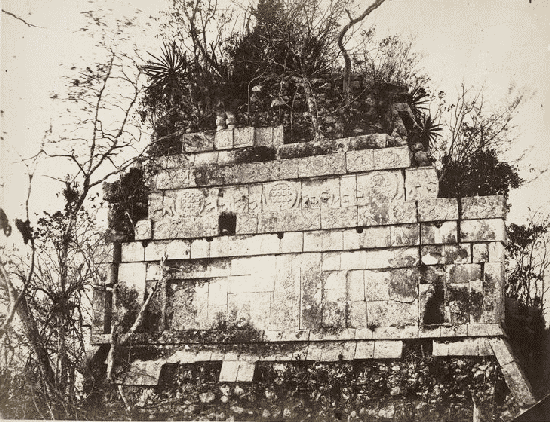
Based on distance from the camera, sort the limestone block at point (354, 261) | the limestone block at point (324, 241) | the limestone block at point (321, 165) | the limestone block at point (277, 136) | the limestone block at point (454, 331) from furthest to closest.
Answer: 1. the limestone block at point (277, 136)
2. the limestone block at point (321, 165)
3. the limestone block at point (324, 241)
4. the limestone block at point (354, 261)
5. the limestone block at point (454, 331)

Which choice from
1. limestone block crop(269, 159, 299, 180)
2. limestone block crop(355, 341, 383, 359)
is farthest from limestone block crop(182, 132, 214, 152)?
limestone block crop(355, 341, 383, 359)

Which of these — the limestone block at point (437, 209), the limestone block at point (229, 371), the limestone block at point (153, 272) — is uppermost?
the limestone block at point (437, 209)

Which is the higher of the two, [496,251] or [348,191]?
[348,191]

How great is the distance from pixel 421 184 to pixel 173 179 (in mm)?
2802

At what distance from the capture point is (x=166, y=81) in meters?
9.59

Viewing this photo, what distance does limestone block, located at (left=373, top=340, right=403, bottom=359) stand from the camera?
28.3 ft

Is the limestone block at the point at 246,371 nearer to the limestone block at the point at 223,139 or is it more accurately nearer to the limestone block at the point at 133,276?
the limestone block at the point at 133,276

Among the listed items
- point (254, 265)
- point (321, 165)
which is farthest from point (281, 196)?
point (254, 265)

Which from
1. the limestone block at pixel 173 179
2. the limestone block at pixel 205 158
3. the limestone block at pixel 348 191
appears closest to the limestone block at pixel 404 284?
the limestone block at pixel 348 191

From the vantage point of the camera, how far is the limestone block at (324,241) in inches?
359

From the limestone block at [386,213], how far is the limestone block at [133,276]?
252 centimetres

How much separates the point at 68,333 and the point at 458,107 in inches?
190

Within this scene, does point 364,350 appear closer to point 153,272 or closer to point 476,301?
point 476,301

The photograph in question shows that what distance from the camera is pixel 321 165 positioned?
9281 millimetres
